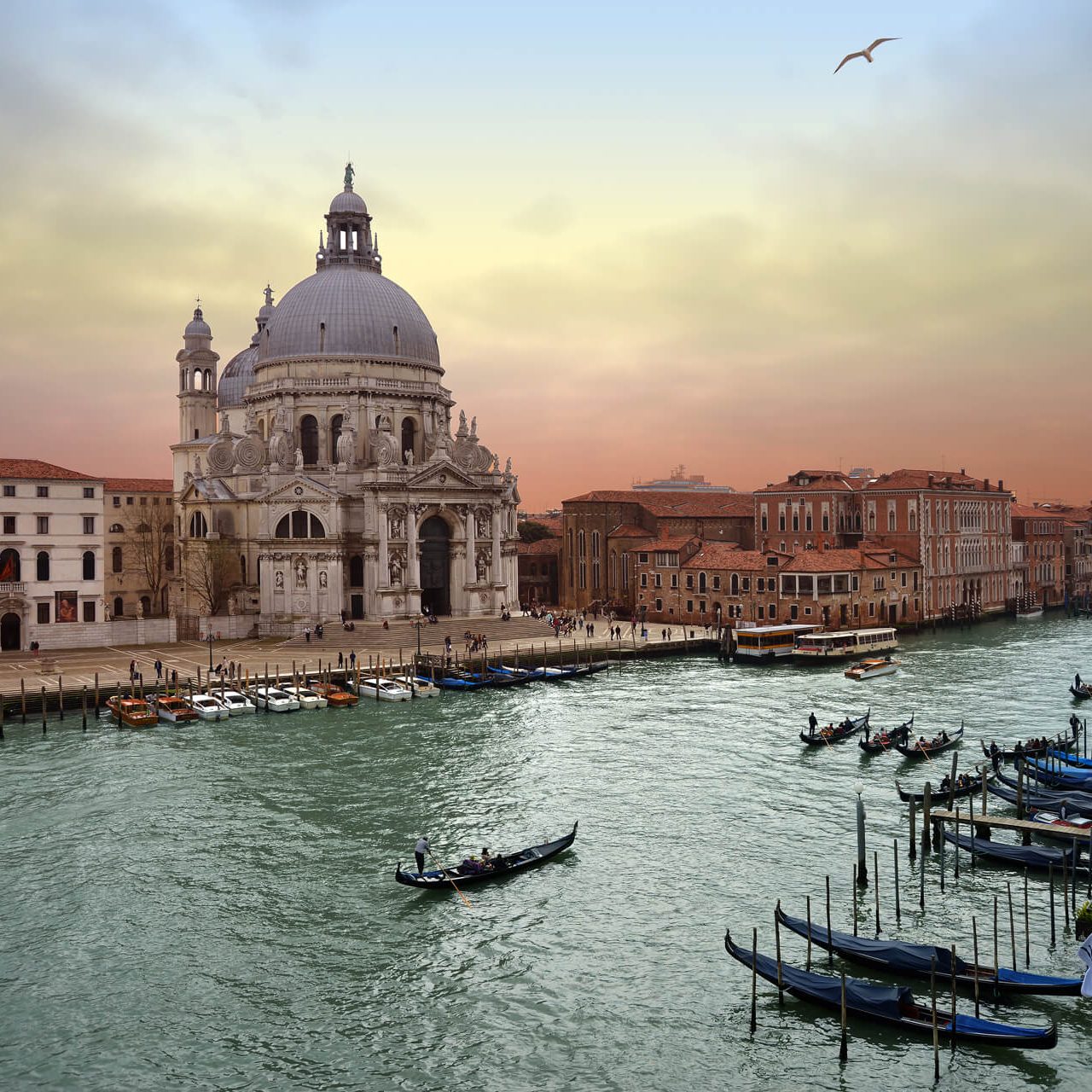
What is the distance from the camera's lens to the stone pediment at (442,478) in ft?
211

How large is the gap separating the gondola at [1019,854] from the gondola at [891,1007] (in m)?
6.58

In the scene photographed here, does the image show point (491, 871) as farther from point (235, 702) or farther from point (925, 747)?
point (235, 702)

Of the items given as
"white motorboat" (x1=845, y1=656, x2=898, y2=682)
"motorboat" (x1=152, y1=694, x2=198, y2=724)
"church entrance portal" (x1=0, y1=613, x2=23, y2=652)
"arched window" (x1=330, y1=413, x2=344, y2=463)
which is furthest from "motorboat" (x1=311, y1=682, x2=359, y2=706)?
"arched window" (x1=330, y1=413, x2=344, y2=463)

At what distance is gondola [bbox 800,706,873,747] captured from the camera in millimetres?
36250

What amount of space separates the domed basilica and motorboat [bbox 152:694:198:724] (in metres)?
18.9

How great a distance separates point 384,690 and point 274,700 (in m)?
4.85

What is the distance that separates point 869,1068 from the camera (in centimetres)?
1684

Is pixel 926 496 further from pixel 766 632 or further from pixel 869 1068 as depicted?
pixel 869 1068

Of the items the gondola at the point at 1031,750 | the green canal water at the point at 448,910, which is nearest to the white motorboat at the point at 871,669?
the green canal water at the point at 448,910

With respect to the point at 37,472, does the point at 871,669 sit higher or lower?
lower

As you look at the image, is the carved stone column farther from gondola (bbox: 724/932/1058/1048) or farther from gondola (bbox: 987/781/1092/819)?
gondola (bbox: 724/932/1058/1048)

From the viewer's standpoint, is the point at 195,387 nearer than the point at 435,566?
No

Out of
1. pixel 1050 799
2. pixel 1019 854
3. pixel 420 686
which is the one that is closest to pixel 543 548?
pixel 420 686

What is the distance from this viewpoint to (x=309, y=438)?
2694 inches
